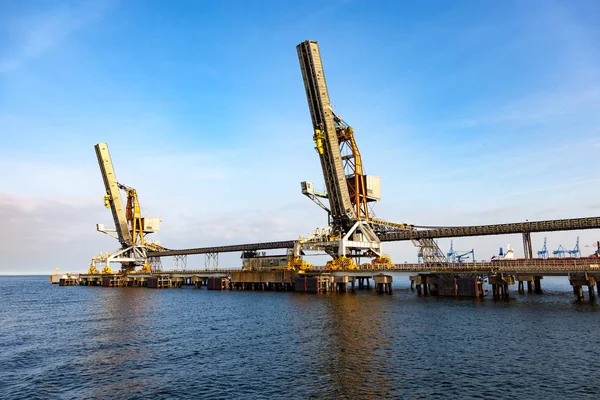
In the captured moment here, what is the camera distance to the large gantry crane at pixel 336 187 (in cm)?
7462

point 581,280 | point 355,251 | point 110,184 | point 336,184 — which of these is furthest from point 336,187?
point 110,184

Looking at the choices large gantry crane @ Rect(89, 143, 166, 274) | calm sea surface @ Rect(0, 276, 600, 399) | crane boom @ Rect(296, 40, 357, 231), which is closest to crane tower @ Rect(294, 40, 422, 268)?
crane boom @ Rect(296, 40, 357, 231)

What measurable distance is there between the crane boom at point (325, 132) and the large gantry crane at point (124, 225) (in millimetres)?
68295

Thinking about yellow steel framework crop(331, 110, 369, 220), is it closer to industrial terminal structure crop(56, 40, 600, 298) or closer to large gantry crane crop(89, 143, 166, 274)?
industrial terminal structure crop(56, 40, 600, 298)

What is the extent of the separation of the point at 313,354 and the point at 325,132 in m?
53.8

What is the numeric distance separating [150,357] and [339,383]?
46.0 feet

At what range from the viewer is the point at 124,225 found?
121 meters

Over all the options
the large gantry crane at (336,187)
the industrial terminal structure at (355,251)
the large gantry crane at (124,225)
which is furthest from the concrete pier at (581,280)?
the large gantry crane at (124,225)

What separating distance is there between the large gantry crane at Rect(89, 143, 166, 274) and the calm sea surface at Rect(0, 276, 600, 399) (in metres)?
73.7

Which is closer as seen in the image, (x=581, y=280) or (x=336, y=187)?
(x=581, y=280)

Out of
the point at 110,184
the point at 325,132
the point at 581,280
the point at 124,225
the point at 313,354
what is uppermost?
the point at 325,132

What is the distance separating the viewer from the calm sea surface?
20.9m

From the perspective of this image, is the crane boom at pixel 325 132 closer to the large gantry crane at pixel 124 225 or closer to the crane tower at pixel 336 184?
the crane tower at pixel 336 184

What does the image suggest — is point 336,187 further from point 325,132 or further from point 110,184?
point 110,184
